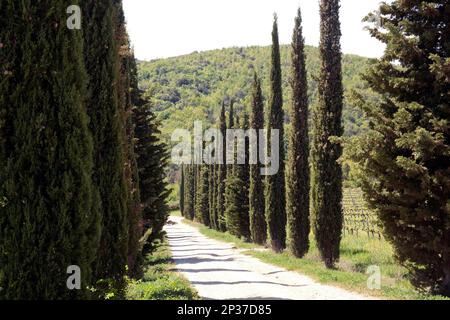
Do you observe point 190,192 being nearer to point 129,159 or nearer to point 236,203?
point 236,203

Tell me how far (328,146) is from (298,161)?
3511 millimetres

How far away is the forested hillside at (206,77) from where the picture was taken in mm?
135125

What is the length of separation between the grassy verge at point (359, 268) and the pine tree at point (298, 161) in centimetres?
101

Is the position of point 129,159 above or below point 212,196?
above

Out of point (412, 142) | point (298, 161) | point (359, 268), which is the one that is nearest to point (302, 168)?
point (298, 161)

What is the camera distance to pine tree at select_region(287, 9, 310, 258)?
803 inches

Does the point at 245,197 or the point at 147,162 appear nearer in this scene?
the point at 147,162

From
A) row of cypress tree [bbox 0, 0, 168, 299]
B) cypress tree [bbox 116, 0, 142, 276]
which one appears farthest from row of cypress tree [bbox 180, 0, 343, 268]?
row of cypress tree [bbox 0, 0, 168, 299]

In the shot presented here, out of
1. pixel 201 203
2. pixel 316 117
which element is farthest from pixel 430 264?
pixel 201 203

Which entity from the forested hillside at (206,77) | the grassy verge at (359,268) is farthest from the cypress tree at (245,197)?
the forested hillside at (206,77)

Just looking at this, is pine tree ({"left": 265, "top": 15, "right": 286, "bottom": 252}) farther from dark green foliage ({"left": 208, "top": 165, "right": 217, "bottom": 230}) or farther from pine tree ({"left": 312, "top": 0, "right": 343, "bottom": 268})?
dark green foliage ({"left": 208, "top": 165, "right": 217, "bottom": 230})

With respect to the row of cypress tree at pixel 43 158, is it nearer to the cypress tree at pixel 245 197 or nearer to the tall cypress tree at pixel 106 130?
the tall cypress tree at pixel 106 130

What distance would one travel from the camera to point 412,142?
31.0 ft
